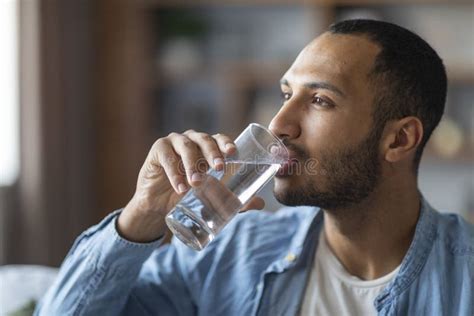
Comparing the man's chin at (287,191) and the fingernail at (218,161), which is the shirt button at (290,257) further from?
the fingernail at (218,161)

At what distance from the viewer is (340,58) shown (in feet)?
4.65

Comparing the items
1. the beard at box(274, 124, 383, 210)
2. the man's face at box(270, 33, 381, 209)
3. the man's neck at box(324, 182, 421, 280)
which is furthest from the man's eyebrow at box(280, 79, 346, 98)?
the man's neck at box(324, 182, 421, 280)

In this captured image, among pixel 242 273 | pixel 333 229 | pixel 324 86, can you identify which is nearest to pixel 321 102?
pixel 324 86

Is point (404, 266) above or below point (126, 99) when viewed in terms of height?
above

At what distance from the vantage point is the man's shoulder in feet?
4.46

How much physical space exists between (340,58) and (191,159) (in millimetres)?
402

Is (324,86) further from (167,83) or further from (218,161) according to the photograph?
(167,83)

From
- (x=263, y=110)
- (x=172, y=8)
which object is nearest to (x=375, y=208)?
(x=263, y=110)

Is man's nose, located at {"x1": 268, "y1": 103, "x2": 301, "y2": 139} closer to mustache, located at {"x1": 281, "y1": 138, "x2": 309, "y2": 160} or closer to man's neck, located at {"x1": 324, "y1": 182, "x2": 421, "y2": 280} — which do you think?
mustache, located at {"x1": 281, "y1": 138, "x2": 309, "y2": 160}

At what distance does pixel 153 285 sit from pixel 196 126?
2.22 metres

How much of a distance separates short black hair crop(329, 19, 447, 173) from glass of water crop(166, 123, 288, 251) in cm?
30

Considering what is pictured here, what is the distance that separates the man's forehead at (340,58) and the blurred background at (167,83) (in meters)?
1.87

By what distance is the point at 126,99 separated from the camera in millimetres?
3533

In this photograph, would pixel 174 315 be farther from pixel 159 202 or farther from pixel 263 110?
pixel 263 110
